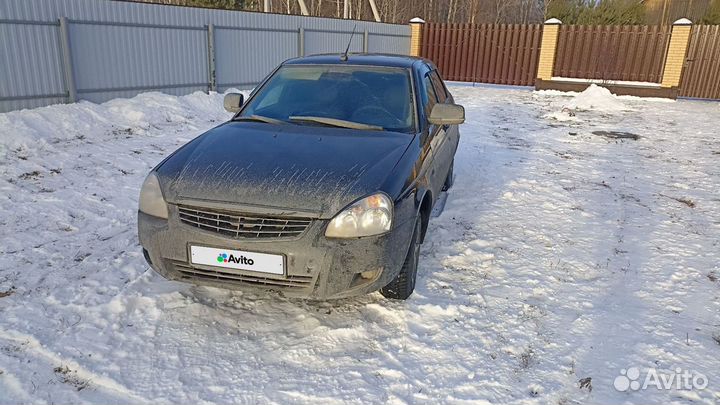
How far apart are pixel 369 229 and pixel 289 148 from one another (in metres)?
0.87

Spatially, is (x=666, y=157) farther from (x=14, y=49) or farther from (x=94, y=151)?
(x=14, y=49)

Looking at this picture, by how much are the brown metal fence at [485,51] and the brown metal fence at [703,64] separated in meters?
4.84

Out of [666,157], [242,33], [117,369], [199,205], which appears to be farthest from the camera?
[242,33]

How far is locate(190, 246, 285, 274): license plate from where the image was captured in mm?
2658

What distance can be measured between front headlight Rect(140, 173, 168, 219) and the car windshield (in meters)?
1.15

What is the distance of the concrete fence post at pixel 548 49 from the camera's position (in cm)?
1744

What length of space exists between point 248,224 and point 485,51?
60.0ft

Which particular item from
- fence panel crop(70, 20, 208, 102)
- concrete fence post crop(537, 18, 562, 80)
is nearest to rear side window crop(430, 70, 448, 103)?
fence panel crop(70, 20, 208, 102)

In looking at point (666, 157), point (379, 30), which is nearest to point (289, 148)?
point (666, 157)

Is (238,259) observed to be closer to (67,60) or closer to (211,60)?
(67,60)

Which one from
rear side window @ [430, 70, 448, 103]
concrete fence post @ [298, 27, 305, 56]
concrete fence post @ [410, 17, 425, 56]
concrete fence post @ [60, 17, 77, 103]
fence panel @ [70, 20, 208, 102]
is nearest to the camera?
rear side window @ [430, 70, 448, 103]

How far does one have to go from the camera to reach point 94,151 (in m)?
7.02

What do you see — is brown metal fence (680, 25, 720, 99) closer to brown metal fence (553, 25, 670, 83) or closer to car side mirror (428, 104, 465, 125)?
brown metal fence (553, 25, 670, 83)

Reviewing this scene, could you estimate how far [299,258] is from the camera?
2633 millimetres
